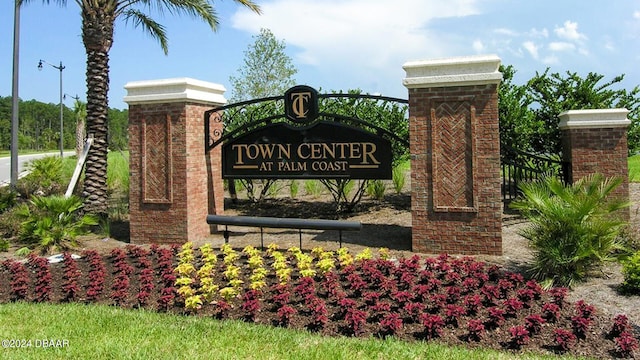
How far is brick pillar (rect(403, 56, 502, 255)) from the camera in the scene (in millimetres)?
7668

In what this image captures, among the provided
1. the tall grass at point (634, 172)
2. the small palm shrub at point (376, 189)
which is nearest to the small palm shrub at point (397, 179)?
the small palm shrub at point (376, 189)

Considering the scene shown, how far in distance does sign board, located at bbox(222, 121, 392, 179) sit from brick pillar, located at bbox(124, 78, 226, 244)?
67cm

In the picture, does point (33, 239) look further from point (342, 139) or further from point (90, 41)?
point (342, 139)

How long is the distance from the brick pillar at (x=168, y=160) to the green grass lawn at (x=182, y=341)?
411cm

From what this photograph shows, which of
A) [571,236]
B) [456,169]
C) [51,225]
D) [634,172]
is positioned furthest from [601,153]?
[634,172]

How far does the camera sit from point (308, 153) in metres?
9.20

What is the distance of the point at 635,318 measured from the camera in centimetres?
506

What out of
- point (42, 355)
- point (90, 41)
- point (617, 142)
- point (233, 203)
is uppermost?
point (90, 41)

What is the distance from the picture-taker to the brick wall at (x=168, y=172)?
935cm

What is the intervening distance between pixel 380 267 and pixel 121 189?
12955mm

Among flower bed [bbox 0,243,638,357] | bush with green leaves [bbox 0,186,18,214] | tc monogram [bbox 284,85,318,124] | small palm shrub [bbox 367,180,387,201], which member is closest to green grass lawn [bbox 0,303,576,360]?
flower bed [bbox 0,243,638,357]

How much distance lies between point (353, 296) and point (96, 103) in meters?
7.91

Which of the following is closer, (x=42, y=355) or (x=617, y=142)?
(x=42, y=355)

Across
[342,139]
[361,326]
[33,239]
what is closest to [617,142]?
[342,139]
